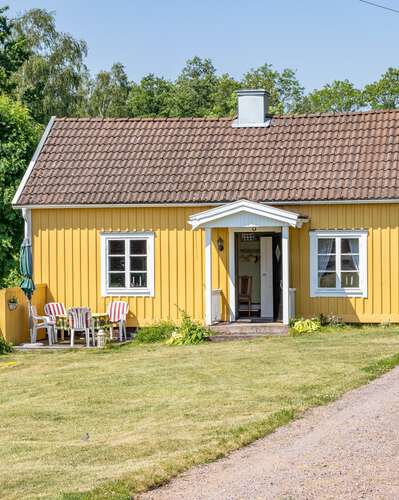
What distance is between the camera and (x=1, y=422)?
14.7m

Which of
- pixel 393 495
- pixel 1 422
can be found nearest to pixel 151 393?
pixel 1 422

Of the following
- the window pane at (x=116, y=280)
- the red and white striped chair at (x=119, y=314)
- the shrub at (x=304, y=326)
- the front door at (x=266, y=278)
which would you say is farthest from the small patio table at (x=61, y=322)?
the shrub at (x=304, y=326)

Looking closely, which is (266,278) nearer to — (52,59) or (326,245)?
(326,245)

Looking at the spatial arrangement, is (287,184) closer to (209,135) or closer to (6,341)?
(209,135)

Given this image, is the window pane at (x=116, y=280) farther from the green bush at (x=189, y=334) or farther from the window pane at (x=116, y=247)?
the green bush at (x=189, y=334)

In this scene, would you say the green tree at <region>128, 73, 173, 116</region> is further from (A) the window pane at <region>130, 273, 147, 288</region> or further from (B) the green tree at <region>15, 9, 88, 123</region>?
(A) the window pane at <region>130, 273, 147, 288</region>

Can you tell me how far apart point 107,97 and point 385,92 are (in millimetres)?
16735

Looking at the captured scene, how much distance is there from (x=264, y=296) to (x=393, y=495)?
16.3 metres

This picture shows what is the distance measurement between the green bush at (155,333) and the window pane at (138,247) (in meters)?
1.74

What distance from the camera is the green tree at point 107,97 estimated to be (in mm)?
61562

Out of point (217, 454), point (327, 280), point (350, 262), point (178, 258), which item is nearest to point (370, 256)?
point (350, 262)

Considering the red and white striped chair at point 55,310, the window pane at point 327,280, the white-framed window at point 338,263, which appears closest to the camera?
the white-framed window at point 338,263

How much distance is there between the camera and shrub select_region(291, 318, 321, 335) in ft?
77.9

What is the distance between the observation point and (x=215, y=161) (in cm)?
2642
